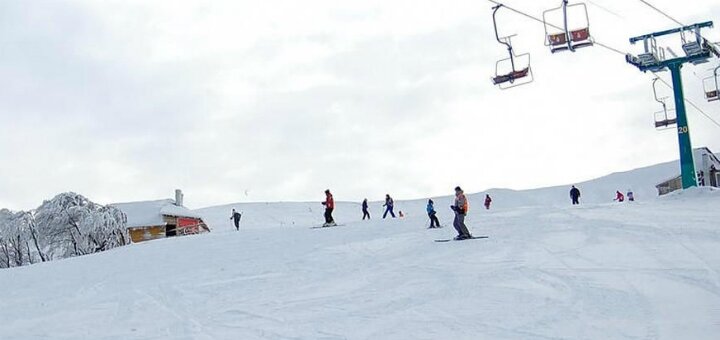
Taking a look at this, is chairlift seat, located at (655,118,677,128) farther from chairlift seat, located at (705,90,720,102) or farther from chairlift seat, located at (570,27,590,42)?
chairlift seat, located at (570,27,590,42)

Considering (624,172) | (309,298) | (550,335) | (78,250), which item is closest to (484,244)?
(309,298)

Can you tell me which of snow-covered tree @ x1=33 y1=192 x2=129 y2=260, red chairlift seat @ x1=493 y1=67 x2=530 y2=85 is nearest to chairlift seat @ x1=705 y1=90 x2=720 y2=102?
red chairlift seat @ x1=493 y1=67 x2=530 y2=85

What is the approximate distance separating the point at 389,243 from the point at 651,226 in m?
6.04

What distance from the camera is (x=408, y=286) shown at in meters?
11.6

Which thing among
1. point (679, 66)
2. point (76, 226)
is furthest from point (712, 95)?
point (76, 226)

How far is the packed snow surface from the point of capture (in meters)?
8.86

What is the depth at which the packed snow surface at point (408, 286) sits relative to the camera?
886cm

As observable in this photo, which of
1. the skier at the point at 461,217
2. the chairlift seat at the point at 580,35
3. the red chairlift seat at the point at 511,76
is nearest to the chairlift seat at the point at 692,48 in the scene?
the chairlift seat at the point at 580,35

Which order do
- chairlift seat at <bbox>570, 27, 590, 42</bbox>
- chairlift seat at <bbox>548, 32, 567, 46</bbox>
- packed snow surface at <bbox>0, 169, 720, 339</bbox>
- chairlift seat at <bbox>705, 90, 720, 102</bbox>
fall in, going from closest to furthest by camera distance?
packed snow surface at <bbox>0, 169, 720, 339</bbox>, chairlift seat at <bbox>570, 27, 590, 42</bbox>, chairlift seat at <bbox>548, 32, 567, 46</bbox>, chairlift seat at <bbox>705, 90, 720, 102</bbox>

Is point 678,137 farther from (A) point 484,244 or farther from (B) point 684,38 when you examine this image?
(A) point 484,244

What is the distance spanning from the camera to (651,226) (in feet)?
55.7

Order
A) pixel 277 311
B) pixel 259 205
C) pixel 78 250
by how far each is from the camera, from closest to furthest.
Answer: pixel 277 311 < pixel 78 250 < pixel 259 205

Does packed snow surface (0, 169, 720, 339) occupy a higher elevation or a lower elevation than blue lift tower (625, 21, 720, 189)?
lower

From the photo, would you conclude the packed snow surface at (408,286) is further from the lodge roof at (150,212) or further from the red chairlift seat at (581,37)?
the lodge roof at (150,212)
